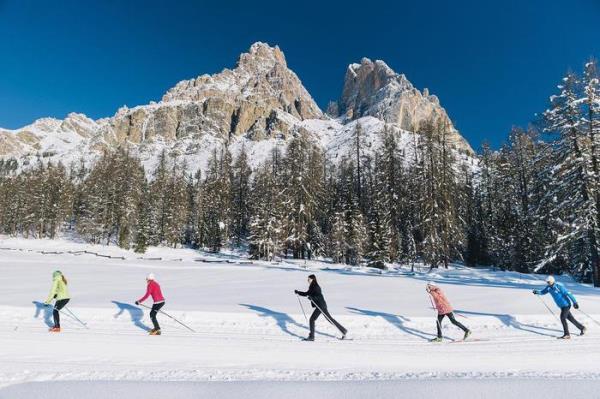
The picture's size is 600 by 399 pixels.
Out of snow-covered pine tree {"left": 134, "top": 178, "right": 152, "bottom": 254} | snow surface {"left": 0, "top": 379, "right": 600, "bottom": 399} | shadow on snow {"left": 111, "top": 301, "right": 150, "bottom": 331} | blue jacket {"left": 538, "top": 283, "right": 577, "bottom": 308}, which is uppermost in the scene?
snow-covered pine tree {"left": 134, "top": 178, "right": 152, "bottom": 254}

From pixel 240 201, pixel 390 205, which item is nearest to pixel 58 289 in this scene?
pixel 390 205

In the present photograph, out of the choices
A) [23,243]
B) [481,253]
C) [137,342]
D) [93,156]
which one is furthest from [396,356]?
[93,156]

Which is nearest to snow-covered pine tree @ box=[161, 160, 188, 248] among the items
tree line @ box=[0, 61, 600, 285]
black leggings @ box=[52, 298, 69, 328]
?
tree line @ box=[0, 61, 600, 285]

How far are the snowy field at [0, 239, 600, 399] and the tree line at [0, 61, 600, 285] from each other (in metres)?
12.3

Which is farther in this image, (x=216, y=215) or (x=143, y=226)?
(x=216, y=215)

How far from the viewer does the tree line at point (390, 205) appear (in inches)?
935

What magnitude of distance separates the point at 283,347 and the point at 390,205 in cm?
3476

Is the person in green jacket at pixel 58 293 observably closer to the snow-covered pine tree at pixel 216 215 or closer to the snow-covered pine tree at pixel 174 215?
the snow-covered pine tree at pixel 216 215

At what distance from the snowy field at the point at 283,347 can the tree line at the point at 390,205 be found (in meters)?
12.3

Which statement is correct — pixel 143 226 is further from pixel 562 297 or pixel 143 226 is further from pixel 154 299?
pixel 562 297

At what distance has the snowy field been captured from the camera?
251 inches

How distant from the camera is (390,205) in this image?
141ft

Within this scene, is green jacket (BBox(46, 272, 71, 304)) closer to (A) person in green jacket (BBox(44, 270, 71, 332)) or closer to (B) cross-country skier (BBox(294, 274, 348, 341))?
(A) person in green jacket (BBox(44, 270, 71, 332))

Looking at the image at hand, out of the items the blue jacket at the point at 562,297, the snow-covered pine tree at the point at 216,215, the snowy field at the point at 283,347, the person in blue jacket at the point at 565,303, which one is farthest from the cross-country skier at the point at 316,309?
the snow-covered pine tree at the point at 216,215
